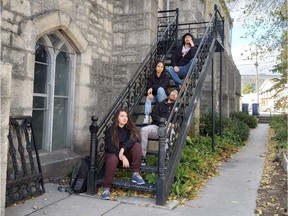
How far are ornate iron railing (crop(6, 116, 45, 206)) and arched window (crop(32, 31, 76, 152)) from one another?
622mm

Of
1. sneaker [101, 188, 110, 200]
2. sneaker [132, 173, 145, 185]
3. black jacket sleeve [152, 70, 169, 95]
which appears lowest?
sneaker [101, 188, 110, 200]

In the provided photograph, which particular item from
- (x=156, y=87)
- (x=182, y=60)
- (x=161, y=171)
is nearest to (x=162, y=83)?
(x=156, y=87)

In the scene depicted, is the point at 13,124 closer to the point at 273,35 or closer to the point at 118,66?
the point at 118,66

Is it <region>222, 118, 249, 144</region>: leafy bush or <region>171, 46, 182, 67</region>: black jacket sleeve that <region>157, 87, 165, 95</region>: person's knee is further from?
<region>222, 118, 249, 144</region>: leafy bush

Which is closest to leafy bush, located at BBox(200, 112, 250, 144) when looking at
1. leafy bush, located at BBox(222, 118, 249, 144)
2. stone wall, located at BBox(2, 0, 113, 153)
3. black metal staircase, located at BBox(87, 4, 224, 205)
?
leafy bush, located at BBox(222, 118, 249, 144)

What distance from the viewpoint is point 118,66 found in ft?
23.9

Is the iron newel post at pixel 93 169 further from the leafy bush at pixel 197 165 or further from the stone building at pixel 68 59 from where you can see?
the leafy bush at pixel 197 165

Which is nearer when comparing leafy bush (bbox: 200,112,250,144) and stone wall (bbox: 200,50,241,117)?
leafy bush (bbox: 200,112,250,144)

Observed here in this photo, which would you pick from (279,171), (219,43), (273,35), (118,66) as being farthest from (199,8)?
(279,171)

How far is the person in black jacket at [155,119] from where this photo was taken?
209 inches

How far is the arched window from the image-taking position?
538 centimetres

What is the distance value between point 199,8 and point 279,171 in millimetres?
10378

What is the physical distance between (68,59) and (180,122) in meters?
2.46

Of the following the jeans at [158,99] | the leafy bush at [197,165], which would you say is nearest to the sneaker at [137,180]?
the leafy bush at [197,165]
